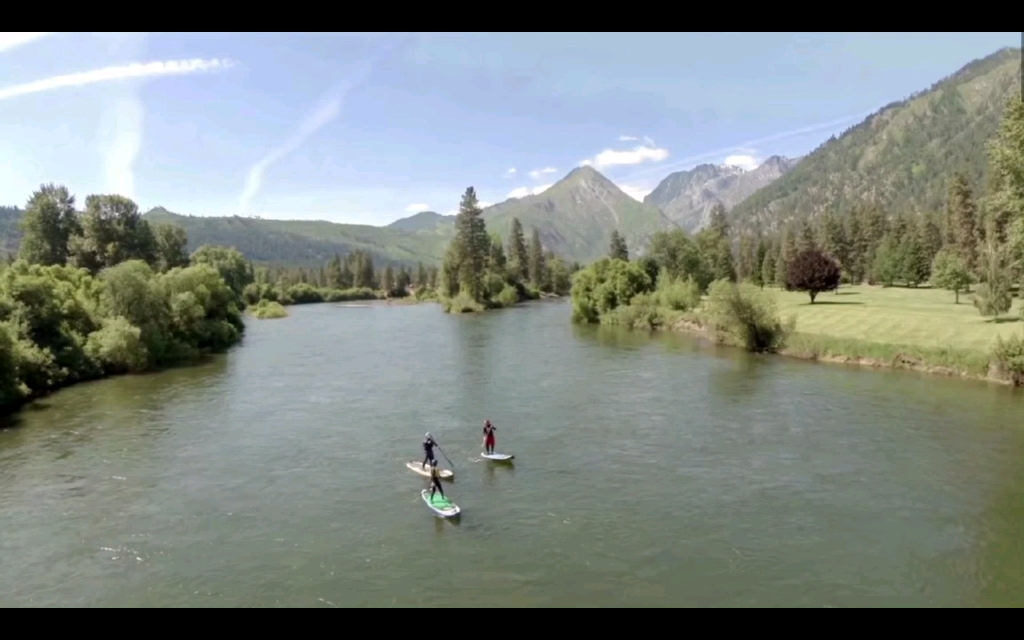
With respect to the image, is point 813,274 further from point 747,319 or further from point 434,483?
point 434,483

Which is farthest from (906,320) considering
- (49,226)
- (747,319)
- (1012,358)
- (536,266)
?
(536,266)

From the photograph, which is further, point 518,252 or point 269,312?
point 518,252

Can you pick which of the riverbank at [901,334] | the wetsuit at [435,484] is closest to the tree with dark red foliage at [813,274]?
the riverbank at [901,334]

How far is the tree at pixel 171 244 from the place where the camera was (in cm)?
11506

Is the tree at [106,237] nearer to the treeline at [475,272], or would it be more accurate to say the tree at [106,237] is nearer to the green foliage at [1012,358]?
the treeline at [475,272]

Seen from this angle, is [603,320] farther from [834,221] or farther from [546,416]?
[834,221]

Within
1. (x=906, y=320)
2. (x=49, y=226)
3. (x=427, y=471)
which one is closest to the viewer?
(x=427, y=471)

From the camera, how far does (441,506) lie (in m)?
28.4

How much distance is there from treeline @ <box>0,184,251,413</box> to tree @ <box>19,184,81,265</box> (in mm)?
118

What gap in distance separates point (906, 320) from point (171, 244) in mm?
109113

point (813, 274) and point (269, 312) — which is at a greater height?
point (813, 274)

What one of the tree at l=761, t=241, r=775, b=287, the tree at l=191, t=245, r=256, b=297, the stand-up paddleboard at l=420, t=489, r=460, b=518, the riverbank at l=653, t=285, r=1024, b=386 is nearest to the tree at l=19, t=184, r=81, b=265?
the tree at l=191, t=245, r=256, b=297

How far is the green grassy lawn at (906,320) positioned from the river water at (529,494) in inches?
410

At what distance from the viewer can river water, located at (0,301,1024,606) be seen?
904 inches
